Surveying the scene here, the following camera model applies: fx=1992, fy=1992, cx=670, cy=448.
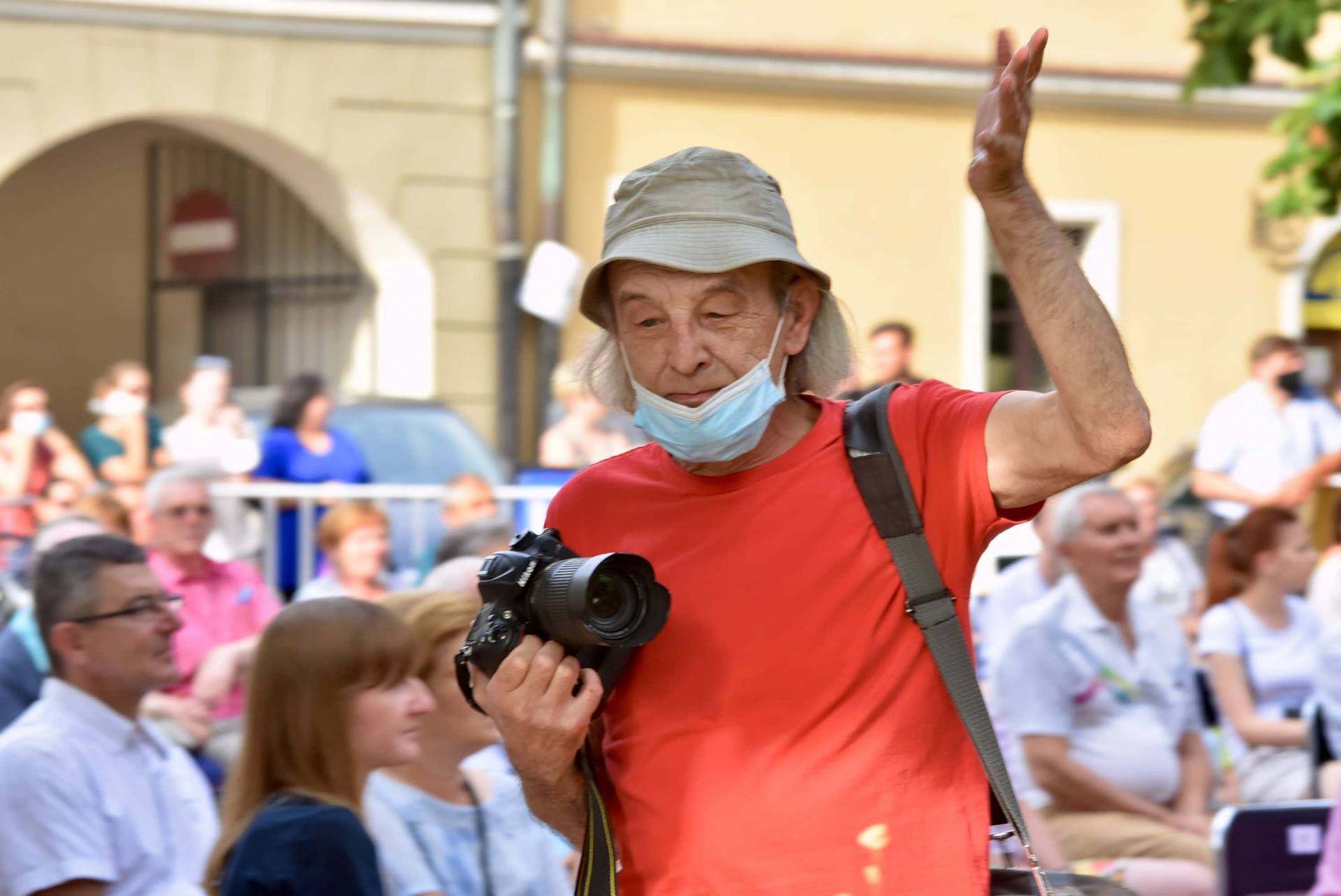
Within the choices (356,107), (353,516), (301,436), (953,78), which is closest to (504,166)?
(356,107)

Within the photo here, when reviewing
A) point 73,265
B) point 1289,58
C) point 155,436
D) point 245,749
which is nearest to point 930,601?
point 245,749

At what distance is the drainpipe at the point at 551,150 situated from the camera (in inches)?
538

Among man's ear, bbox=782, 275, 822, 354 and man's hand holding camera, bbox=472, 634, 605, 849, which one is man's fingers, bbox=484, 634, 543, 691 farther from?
man's ear, bbox=782, 275, 822, 354

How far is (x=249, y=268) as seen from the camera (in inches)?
602

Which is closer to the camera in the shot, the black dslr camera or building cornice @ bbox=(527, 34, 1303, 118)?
the black dslr camera

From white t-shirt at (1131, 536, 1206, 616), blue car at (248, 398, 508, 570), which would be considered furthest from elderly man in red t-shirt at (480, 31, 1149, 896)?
blue car at (248, 398, 508, 570)


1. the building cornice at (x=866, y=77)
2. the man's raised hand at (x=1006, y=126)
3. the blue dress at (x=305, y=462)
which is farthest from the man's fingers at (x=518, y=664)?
the building cornice at (x=866, y=77)

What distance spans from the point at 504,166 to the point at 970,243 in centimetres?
365

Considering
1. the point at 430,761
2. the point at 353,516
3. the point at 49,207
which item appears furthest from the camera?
the point at 49,207

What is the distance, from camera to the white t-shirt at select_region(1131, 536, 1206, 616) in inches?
347

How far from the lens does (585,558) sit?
2.48 m

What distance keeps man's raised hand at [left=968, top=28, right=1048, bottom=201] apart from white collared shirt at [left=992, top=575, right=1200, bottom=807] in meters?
3.49

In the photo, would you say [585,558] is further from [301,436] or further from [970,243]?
[970,243]

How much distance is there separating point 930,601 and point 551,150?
11.6 m
